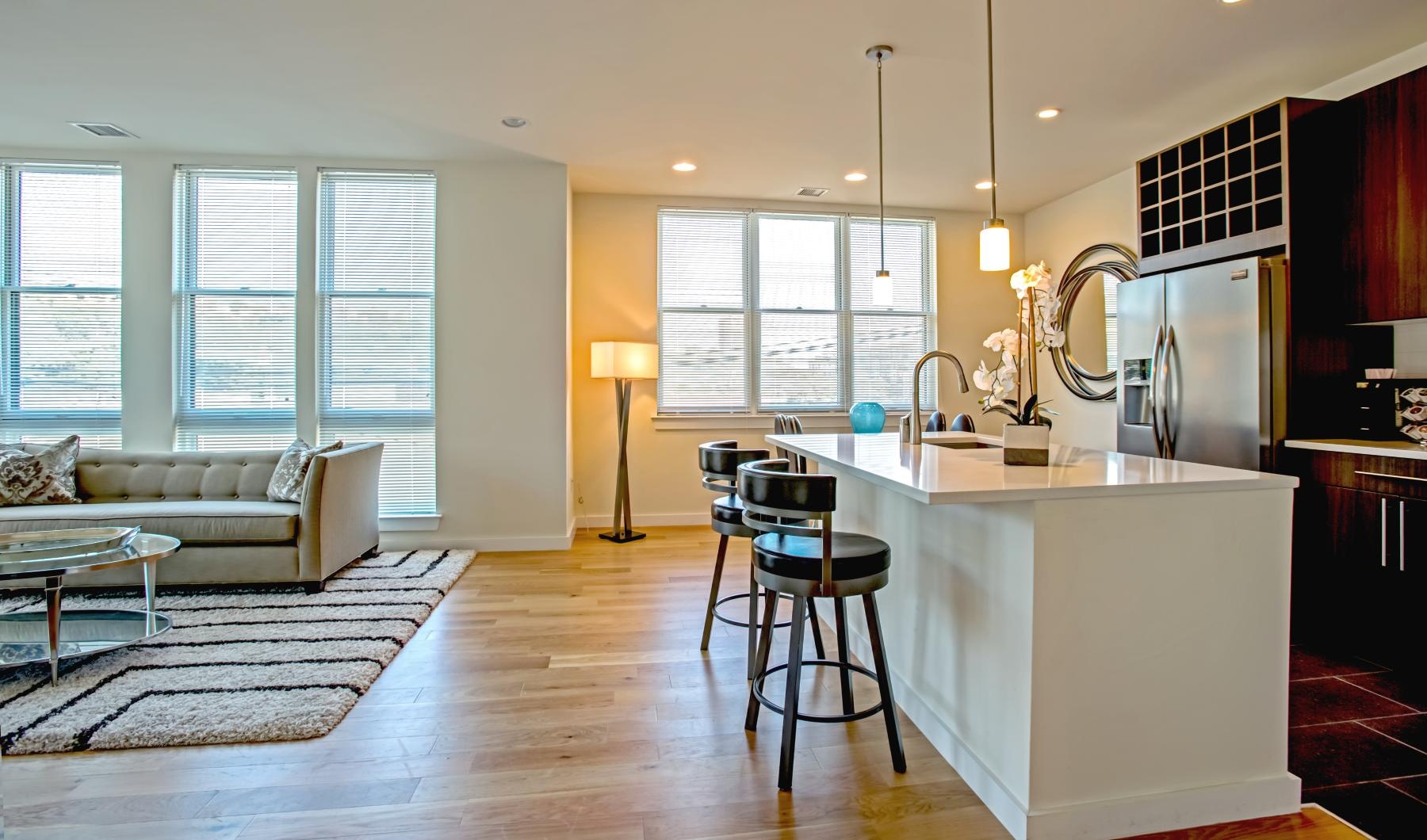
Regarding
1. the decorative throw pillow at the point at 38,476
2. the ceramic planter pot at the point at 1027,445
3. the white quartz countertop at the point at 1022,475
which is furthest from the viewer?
the decorative throw pillow at the point at 38,476

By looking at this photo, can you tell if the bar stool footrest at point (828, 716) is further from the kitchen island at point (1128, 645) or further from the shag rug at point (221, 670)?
the shag rug at point (221, 670)

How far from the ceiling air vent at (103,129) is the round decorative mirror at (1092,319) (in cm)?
640

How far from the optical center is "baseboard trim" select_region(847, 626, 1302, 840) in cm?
164

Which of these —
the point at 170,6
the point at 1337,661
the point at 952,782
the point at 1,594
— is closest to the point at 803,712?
the point at 952,782

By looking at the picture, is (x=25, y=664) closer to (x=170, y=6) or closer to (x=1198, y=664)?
(x=170, y=6)

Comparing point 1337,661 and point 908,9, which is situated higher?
point 908,9

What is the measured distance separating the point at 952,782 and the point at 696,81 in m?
3.21

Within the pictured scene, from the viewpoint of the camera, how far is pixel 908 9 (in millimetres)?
2809

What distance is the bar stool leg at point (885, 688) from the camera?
1.95m

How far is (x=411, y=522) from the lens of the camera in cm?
479

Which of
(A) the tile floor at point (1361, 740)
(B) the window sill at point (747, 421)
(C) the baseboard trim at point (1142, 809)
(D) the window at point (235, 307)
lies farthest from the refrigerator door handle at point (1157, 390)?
(D) the window at point (235, 307)

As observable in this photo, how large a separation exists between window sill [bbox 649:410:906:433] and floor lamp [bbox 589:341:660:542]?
1.38 ft

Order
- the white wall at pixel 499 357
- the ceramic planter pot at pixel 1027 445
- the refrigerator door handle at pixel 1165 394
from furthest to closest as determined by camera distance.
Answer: the white wall at pixel 499 357 < the refrigerator door handle at pixel 1165 394 < the ceramic planter pot at pixel 1027 445

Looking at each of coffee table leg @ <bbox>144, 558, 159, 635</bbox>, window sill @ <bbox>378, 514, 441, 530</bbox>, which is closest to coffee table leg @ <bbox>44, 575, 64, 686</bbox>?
coffee table leg @ <bbox>144, 558, 159, 635</bbox>
